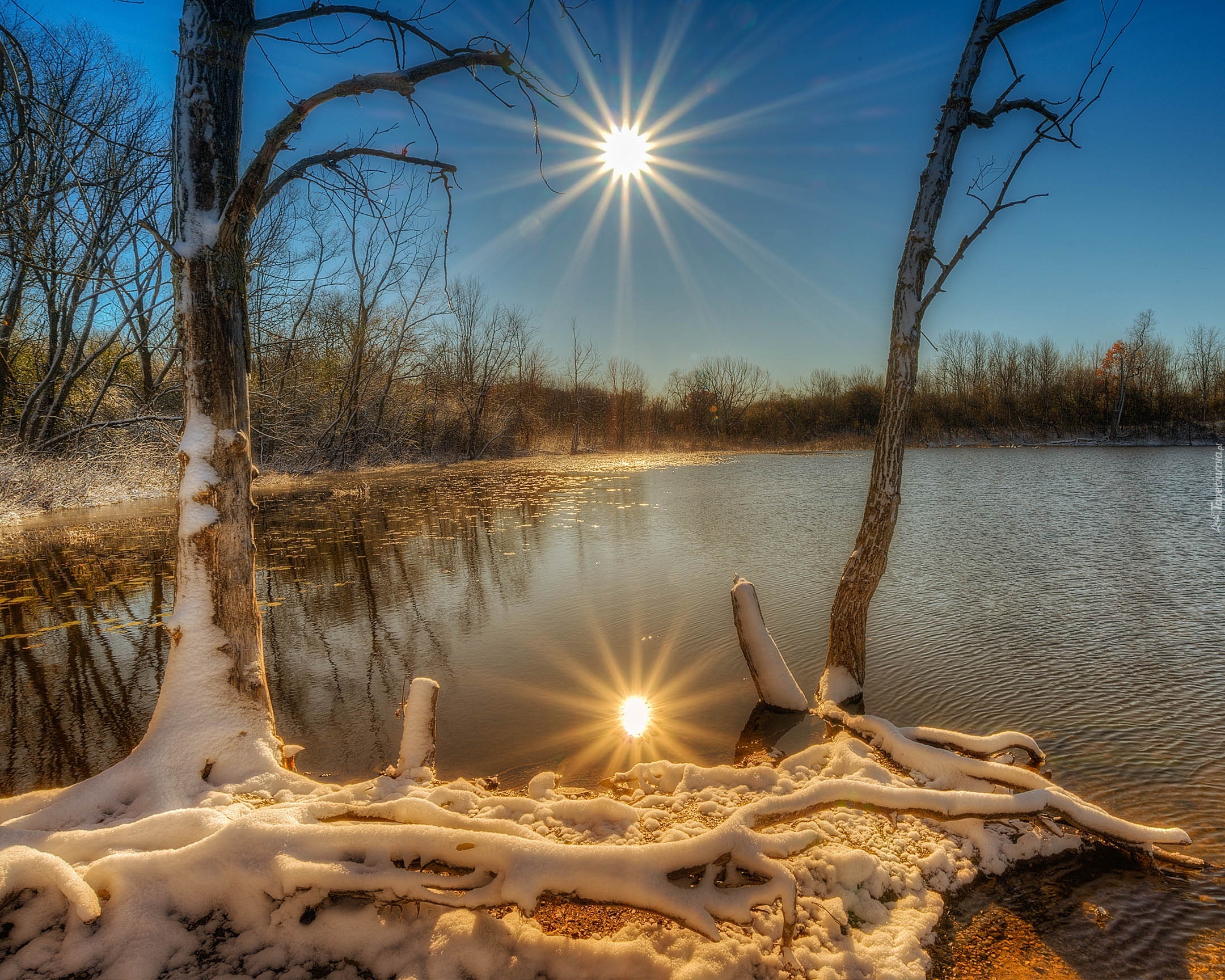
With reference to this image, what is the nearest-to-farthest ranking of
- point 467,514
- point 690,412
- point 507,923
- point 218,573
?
point 507,923, point 218,573, point 467,514, point 690,412

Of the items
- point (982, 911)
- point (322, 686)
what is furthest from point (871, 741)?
point (322, 686)

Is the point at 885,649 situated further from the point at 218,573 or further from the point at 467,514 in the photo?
the point at 467,514

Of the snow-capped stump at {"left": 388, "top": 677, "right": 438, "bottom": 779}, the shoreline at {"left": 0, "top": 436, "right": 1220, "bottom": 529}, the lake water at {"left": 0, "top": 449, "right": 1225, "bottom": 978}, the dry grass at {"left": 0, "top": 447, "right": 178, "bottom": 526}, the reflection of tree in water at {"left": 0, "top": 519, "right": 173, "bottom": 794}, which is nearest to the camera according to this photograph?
the snow-capped stump at {"left": 388, "top": 677, "right": 438, "bottom": 779}

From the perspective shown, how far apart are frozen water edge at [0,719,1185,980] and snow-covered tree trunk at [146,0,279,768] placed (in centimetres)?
67

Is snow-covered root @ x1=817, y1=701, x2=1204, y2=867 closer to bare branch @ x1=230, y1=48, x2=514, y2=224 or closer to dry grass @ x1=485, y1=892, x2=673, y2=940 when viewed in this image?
dry grass @ x1=485, y1=892, x2=673, y2=940

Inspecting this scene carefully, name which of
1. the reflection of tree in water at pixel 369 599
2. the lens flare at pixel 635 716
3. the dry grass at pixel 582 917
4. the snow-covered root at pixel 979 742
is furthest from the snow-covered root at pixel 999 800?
the reflection of tree in water at pixel 369 599

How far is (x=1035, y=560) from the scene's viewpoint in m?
8.95

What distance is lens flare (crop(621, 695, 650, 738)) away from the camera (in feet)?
15.1

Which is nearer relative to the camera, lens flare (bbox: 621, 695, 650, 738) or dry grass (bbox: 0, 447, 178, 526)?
lens flare (bbox: 621, 695, 650, 738)

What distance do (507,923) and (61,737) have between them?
4716mm

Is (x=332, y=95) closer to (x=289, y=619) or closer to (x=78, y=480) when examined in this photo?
(x=289, y=619)

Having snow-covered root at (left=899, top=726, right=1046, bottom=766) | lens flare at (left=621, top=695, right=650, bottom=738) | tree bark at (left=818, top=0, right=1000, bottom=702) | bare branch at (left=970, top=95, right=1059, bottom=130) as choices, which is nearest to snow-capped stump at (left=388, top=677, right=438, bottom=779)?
lens flare at (left=621, top=695, right=650, bottom=738)

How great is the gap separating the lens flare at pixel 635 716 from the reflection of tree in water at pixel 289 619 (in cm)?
181

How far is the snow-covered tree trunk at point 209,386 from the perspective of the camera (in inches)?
121
